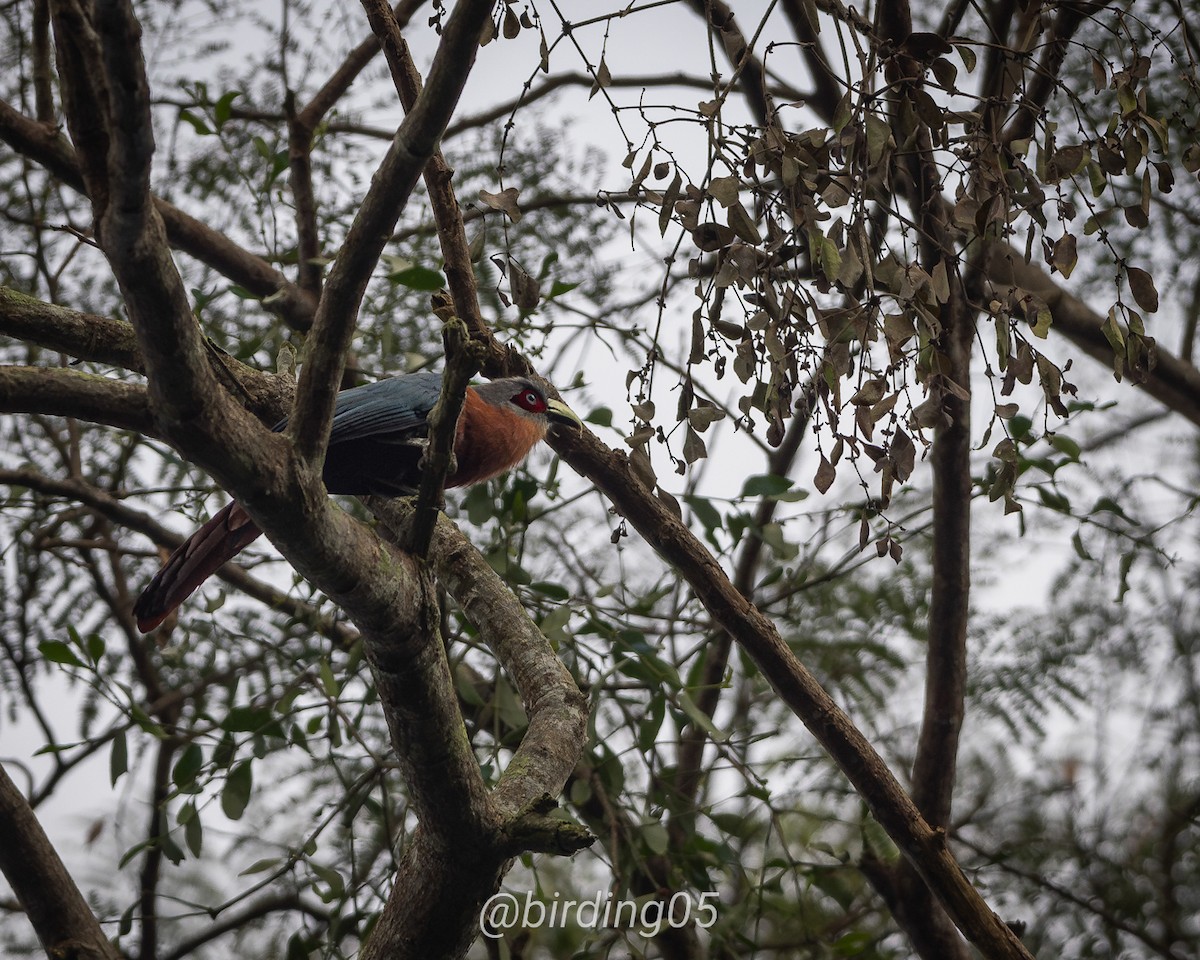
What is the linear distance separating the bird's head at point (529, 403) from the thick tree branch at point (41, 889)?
5.50ft

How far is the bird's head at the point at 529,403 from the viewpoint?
3217mm

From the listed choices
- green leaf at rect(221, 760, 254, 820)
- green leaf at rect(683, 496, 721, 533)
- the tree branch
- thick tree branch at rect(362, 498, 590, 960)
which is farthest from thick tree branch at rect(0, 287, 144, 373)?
the tree branch

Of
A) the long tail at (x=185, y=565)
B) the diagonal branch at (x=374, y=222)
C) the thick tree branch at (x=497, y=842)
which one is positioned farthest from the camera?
the long tail at (x=185, y=565)

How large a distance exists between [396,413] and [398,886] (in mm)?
1446

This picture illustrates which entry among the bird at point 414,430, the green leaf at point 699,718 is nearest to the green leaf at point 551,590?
the bird at point 414,430

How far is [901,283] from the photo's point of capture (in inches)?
74.9

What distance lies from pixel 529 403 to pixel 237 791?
1409 mm

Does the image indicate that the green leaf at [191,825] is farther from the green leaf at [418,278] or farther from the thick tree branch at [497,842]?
the green leaf at [418,278]

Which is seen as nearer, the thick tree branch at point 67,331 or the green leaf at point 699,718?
the thick tree branch at point 67,331

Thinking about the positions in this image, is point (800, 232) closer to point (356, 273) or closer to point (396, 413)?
point (356, 273)

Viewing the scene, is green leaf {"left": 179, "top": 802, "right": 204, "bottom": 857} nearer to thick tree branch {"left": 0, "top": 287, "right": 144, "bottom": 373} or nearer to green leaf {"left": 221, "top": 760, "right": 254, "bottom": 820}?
green leaf {"left": 221, "top": 760, "right": 254, "bottom": 820}

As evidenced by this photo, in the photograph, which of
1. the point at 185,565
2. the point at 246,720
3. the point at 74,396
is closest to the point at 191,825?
the point at 246,720

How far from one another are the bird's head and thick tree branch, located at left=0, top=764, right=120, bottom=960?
1.68m

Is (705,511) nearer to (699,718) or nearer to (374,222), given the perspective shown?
(699,718)
